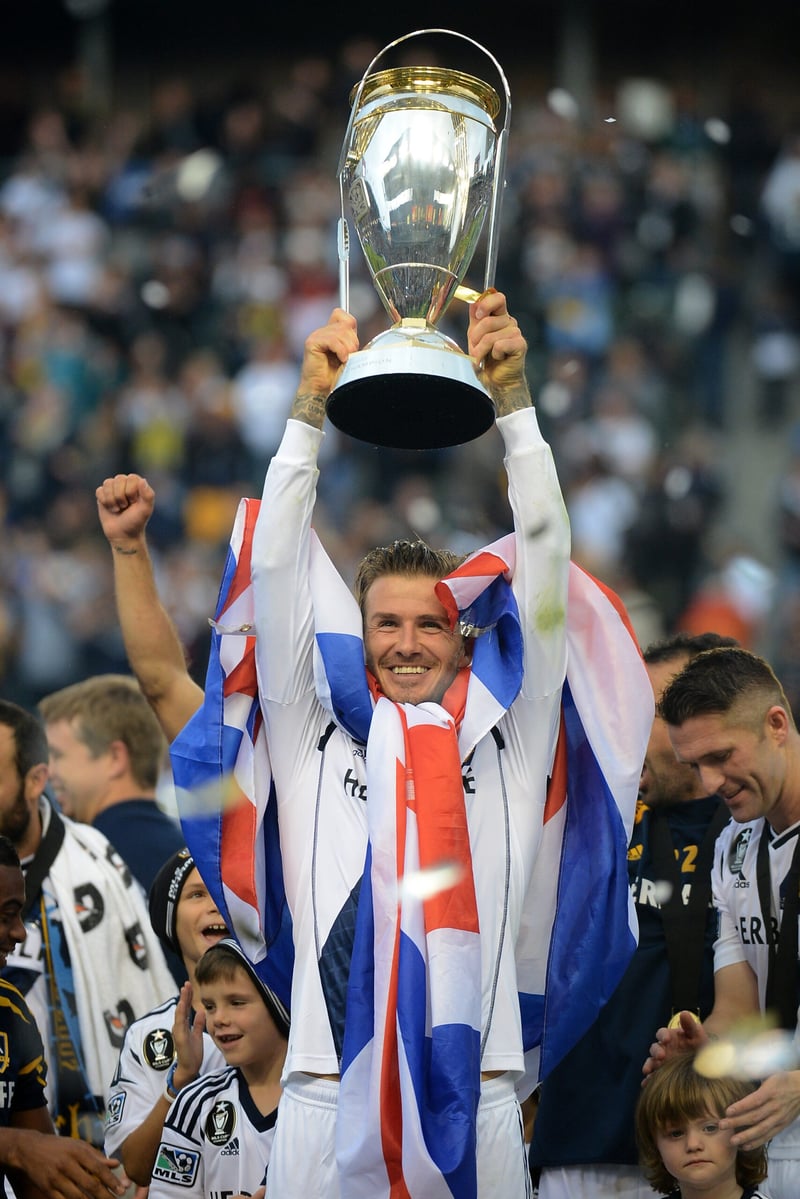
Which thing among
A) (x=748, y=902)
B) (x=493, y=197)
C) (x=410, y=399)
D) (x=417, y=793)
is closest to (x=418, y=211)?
(x=493, y=197)

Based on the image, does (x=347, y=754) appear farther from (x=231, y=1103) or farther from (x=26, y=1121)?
(x=26, y=1121)

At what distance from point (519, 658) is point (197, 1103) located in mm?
1268

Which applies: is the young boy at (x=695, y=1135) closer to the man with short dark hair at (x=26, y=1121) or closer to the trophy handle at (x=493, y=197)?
the man with short dark hair at (x=26, y=1121)

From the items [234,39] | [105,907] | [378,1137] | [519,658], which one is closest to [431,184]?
[519,658]

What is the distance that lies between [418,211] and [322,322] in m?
7.53

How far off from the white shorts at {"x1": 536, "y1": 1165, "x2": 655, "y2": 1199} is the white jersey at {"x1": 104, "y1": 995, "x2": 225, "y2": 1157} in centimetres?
82

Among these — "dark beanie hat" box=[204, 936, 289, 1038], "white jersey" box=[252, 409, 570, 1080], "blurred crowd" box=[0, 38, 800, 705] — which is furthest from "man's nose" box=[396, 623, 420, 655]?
"blurred crowd" box=[0, 38, 800, 705]

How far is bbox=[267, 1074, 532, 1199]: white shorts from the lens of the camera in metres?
2.89

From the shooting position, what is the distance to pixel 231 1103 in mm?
3539

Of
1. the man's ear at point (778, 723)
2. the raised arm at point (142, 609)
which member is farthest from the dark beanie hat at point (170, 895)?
the man's ear at point (778, 723)

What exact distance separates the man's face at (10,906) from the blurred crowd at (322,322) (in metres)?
4.31

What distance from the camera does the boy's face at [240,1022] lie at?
3.51 meters

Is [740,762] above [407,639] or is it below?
below

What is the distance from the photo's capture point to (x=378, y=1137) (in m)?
2.81
